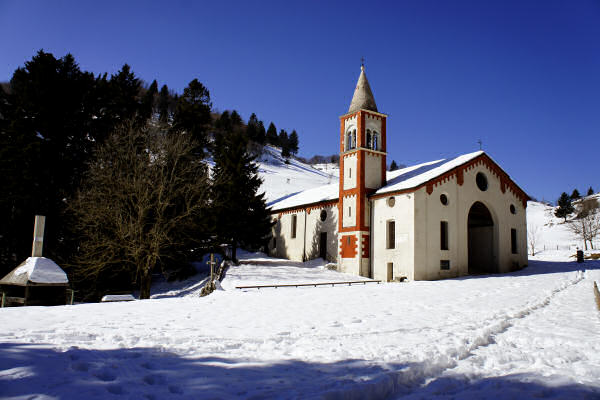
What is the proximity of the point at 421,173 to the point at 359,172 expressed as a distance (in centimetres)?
456

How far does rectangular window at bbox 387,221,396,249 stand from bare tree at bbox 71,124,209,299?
12.5 meters

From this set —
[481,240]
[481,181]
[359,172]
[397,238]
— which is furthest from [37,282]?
[481,240]

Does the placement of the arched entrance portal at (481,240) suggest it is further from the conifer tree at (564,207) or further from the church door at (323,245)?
the conifer tree at (564,207)

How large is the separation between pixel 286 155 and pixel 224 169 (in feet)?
255

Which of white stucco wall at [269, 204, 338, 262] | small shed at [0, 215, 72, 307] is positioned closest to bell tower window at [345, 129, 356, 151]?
white stucco wall at [269, 204, 338, 262]

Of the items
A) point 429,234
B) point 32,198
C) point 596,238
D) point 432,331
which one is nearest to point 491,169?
point 429,234

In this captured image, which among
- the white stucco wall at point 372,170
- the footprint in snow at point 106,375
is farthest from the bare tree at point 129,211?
the footprint in snow at point 106,375

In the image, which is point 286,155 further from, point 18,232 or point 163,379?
point 163,379

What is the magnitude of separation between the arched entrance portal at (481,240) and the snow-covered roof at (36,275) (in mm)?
26056

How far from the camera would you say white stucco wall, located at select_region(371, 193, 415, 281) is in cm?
2689

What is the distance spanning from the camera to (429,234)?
27.4 metres

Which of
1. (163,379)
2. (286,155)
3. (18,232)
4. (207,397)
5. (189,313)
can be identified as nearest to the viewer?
(207,397)

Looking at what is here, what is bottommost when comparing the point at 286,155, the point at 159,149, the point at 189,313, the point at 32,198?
the point at 189,313

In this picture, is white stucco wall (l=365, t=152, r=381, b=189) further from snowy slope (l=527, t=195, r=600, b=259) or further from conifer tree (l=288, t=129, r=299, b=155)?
conifer tree (l=288, t=129, r=299, b=155)
